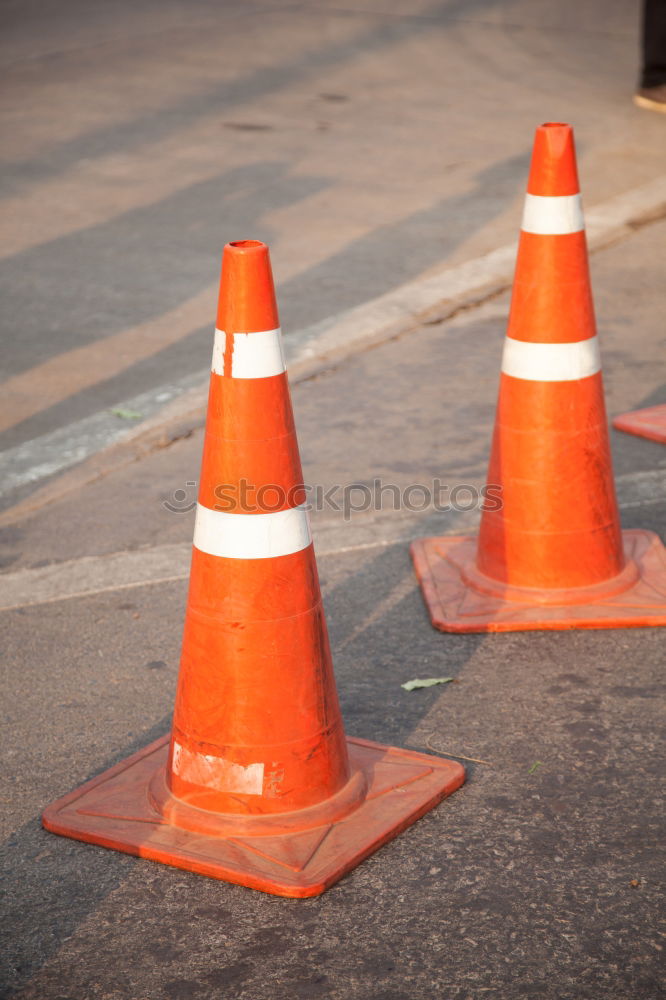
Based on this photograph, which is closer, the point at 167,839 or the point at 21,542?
the point at 167,839

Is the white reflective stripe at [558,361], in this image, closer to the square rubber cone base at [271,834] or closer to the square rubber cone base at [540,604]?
the square rubber cone base at [540,604]

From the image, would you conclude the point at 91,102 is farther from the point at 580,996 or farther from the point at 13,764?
the point at 580,996

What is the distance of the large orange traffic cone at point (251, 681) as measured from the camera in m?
2.84

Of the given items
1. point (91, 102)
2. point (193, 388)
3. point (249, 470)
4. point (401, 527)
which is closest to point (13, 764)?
point (249, 470)

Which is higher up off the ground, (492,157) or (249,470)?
(249,470)

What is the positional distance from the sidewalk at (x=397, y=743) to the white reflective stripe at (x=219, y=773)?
0.22 m

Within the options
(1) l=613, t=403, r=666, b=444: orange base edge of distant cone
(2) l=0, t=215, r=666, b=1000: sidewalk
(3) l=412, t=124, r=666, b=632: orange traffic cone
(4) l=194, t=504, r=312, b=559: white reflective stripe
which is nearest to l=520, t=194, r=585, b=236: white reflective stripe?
(3) l=412, t=124, r=666, b=632: orange traffic cone

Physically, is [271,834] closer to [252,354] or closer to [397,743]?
[397,743]

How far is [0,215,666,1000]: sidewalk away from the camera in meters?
2.48

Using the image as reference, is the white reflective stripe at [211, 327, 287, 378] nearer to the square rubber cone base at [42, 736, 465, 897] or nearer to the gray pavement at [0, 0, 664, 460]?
the square rubber cone base at [42, 736, 465, 897]

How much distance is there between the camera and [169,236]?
8414 millimetres

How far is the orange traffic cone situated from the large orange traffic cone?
96 cm

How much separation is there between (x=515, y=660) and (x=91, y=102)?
1001 centimetres

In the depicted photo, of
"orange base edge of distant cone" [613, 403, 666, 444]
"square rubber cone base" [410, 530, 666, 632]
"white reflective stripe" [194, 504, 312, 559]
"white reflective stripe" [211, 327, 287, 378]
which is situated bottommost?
"orange base edge of distant cone" [613, 403, 666, 444]
